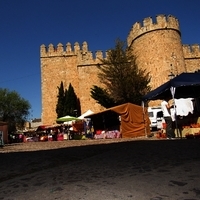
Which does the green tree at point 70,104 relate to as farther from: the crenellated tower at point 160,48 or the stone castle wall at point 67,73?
the crenellated tower at point 160,48

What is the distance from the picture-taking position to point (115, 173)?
12.3 feet

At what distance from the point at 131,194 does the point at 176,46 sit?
26.8 meters

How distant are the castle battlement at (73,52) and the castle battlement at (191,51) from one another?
9609mm

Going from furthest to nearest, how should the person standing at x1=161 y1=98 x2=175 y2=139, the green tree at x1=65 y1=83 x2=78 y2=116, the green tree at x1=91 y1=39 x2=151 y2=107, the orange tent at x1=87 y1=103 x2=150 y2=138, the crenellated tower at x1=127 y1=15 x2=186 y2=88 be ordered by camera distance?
the green tree at x1=65 y1=83 x2=78 y2=116, the crenellated tower at x1=127 y1=15 x2=186 y2=88, the green tree at x1=91 y1=39 x2=151 y2=107, the orange tent at x1=87 y1=103 x2=150 y2=138, the person standing at x1=161 y1=98 x2=175 y2=139

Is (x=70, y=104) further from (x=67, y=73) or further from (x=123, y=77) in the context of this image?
(x=123, y=77)

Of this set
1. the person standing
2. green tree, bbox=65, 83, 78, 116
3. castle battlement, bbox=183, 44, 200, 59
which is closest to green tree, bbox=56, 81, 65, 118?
green tree, bbox=65, 83, 78, 116

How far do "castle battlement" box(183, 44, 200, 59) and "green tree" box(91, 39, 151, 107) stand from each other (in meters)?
8.34

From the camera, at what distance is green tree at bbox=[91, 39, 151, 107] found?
25.3m

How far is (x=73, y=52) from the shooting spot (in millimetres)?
33781

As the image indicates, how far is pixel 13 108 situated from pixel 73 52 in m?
13.7

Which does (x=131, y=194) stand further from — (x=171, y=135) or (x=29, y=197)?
(x=171, y=135)

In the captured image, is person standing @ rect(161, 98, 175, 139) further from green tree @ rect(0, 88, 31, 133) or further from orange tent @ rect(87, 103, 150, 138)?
green tree @ rect(0, 88, 31, 133)

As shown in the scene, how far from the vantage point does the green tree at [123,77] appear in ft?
82.9

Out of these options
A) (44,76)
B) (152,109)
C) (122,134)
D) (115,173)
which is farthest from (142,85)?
(115,173)
